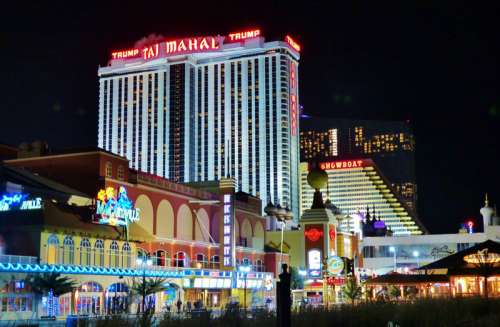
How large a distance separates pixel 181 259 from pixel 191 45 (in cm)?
10088

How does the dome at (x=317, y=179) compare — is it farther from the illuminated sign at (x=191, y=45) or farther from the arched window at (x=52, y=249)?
the illuminated sign at (x=191, y=45)

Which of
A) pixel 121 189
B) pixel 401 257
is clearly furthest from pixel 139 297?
pixel 401 257

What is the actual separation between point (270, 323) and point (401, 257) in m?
106

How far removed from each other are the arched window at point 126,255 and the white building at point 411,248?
2525 inches

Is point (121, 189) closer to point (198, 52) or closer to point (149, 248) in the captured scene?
point (149, 248)

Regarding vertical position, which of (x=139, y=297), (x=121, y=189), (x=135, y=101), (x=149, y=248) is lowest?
(x=139, y=297)

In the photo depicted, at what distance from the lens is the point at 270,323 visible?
987 inches

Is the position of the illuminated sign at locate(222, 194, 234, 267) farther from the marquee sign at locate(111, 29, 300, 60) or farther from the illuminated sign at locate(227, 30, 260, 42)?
the illuminated sign at locate(227, 30, 260, 42)

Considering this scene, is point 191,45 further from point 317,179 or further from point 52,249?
point 52,249

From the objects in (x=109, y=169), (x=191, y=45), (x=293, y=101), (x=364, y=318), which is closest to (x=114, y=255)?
(x=109, y=169)

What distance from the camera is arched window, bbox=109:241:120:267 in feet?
208

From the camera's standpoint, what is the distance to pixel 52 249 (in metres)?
56.6

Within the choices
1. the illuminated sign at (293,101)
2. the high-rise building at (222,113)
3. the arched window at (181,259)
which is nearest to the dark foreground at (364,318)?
the arched window at (181,259)

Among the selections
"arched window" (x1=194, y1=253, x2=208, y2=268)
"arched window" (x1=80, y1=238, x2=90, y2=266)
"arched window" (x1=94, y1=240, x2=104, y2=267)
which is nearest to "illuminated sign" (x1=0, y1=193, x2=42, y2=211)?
"arched window" (x1=80, y1=238, x2=90, y2=266)
